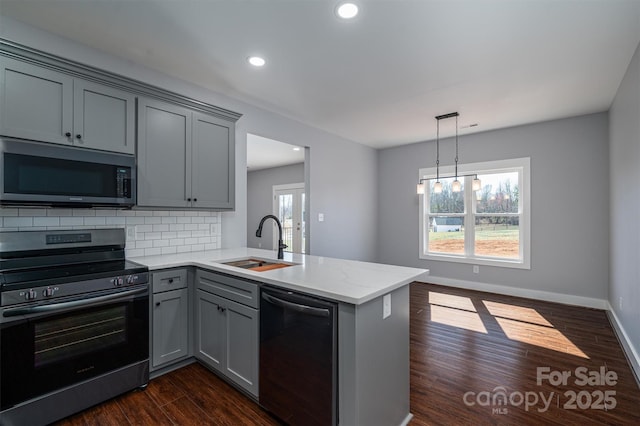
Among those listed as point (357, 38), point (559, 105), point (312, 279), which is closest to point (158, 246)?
point (312, 279)

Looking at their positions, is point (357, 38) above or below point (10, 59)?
above

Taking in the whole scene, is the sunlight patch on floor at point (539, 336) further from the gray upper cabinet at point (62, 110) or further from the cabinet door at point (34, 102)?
the cabinet door at point (34, 102)

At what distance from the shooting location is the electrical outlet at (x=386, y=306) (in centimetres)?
167

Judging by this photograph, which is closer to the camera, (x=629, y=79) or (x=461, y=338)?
(x=629, y=79)

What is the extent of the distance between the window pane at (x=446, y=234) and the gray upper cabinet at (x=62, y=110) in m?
4.92

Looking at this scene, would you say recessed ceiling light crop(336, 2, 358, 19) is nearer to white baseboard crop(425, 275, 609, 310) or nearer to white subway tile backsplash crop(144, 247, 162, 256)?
white subway tile backsplash crop(144, 247, 162, 256)

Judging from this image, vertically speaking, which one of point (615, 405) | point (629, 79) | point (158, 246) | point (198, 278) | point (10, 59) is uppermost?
point (629, 79)

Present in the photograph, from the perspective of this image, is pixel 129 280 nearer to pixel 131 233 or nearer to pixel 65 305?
pixel 65 305

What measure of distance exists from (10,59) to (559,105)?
5.38 metres

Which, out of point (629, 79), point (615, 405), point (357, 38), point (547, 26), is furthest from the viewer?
point (629, 79)

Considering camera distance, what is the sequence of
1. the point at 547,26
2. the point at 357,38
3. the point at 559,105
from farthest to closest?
the point at 559,105, the point at 357,38, the point at 547,26

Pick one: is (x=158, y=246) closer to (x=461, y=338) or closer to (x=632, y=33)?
(x=461, y=338)

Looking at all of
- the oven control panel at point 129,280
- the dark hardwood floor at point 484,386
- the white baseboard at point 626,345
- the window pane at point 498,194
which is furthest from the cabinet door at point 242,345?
the window pane at point 498,194

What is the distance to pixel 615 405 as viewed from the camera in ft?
6.74
